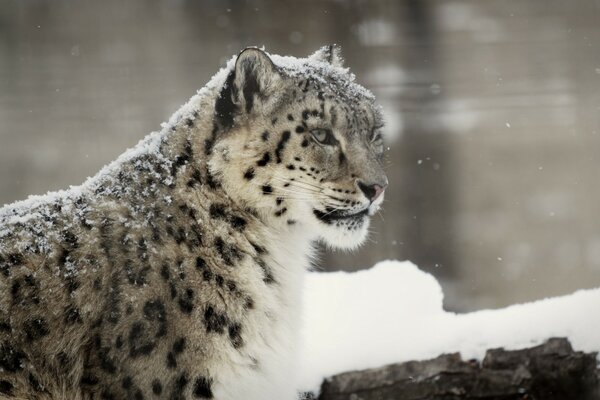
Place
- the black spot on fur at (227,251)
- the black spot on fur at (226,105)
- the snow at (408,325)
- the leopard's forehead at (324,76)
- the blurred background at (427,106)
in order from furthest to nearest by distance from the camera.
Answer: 1. the blurred background at (427,106)
2. the snow at (408,325)
3. the leopard's forehead at (324,76)
4. the black spot on fur at (226,105)
5. the black spot on fur at (227,251)

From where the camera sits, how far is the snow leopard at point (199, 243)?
260 centimetres

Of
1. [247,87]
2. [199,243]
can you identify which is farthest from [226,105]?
[199,243]

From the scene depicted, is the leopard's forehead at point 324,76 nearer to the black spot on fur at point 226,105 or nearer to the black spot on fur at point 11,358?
the black spot on fur at point 226,105

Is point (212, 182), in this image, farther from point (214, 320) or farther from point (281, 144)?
point (214, 320)

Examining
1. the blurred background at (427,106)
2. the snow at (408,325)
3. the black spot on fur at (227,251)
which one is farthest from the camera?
the blurred background at (427,106)

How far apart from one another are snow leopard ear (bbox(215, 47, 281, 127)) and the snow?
3.11ft

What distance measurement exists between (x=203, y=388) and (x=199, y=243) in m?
0.47

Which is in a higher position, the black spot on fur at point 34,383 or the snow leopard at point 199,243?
the snow leopard at point 199,243

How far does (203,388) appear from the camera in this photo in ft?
8.64

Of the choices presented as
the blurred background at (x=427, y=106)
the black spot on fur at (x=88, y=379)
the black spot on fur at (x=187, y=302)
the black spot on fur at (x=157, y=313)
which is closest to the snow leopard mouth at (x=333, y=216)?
the black spot on fur at (x=187, y=302)

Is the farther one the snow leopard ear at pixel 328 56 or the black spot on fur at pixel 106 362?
the snow leopard ear at pixel 328 56

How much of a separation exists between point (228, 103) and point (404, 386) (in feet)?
4.38

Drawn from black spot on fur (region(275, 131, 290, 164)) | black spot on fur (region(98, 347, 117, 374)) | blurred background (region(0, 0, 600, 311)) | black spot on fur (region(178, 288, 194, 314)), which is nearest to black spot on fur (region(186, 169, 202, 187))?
black spot on fur (region(275, 131, 290, 164))

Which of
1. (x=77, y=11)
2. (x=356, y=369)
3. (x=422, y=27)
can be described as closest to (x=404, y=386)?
(x=356, y=369)
